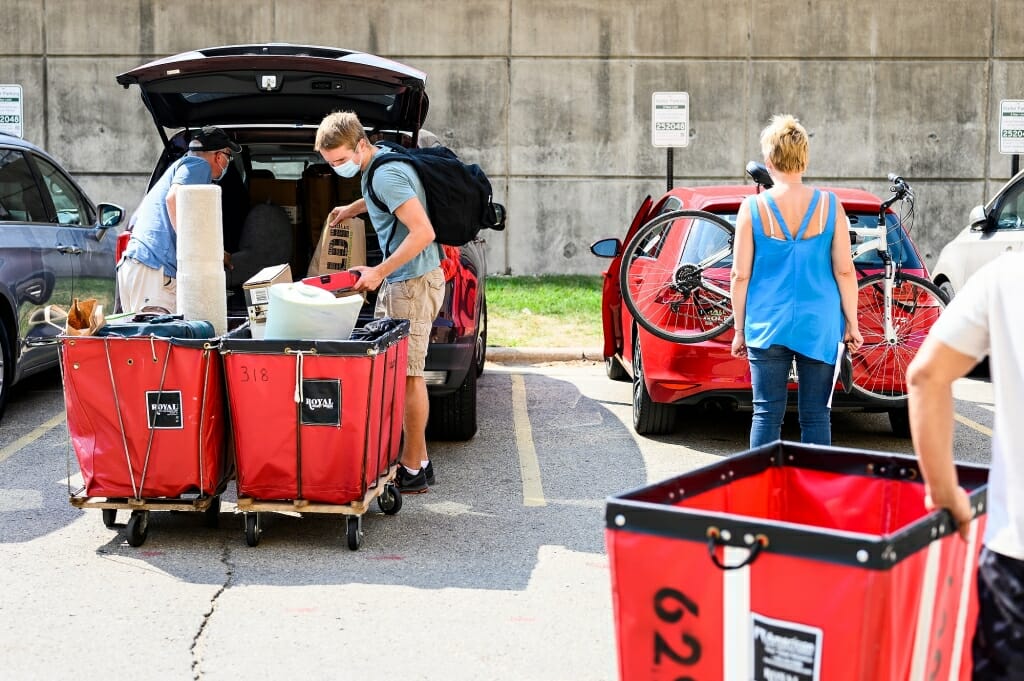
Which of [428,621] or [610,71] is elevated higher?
[610,71]

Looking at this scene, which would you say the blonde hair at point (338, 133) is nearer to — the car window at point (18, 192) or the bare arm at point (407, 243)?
the bare arm at point (407, 243)

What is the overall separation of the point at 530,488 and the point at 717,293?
1.57 metres

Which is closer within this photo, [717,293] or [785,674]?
[785,674]

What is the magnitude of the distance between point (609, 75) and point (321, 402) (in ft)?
34.9

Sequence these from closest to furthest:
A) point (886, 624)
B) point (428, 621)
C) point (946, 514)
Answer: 1. point (886, 624)
2. point (946, 514)
3. point (428, 621)

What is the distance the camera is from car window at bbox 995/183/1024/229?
9742 millimetres

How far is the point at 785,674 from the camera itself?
237cm

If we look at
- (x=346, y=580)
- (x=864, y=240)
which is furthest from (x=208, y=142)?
(x=864, y=240)

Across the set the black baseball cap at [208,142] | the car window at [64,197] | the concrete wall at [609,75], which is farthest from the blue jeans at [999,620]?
the concrete wall at [609,75]

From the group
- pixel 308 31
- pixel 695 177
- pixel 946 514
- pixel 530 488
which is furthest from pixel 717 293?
pixel 308 31

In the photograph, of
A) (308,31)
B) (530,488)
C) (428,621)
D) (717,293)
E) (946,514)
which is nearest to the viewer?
(946,514)

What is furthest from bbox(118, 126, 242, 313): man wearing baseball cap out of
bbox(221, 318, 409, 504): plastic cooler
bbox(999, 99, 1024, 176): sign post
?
bbox(999, 99, 1024, 176): sign post

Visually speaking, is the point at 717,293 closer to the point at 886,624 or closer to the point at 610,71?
the point at 886,624

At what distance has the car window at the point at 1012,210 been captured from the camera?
9.74m
